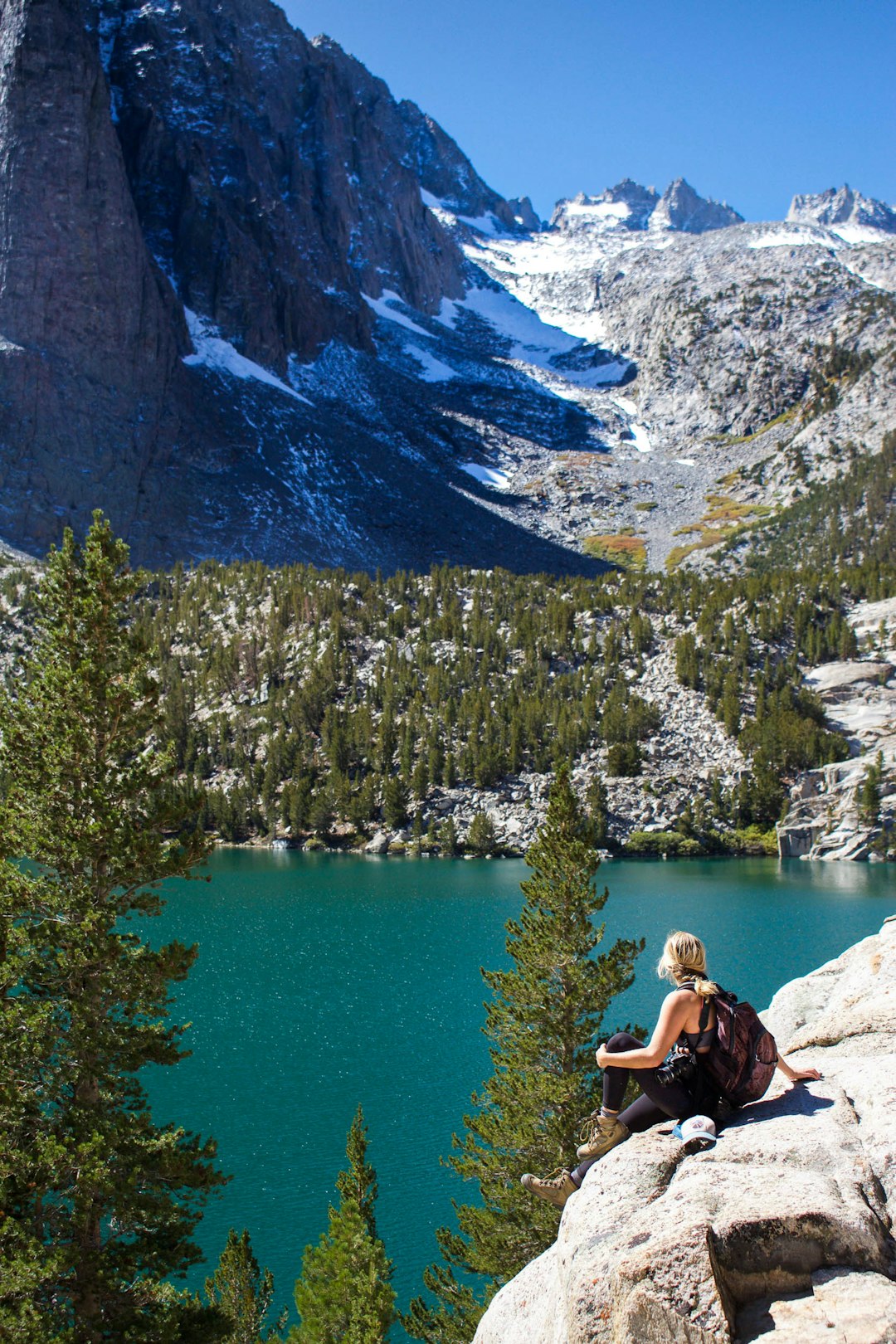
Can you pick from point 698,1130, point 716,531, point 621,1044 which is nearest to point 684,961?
point 621,1044

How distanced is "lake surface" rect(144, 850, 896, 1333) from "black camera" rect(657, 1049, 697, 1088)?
14.8 metres

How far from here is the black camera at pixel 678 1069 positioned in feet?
25.1

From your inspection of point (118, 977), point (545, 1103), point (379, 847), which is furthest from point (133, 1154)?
point (379, 847)

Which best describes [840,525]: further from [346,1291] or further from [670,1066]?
[670,1066]

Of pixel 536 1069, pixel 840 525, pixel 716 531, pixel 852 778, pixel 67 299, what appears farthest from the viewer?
pixel 716 531

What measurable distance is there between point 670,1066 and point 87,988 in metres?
8.66

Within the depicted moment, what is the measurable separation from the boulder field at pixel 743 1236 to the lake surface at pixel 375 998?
15.0 metres

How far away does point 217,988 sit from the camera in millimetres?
41062

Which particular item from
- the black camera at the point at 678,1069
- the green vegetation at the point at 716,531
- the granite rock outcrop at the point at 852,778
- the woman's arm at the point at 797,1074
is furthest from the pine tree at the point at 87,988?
the green vegetation at the point at 716,531

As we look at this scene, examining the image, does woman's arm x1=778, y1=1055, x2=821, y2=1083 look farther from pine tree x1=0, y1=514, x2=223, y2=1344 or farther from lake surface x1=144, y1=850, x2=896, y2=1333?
lake surface x1=144, y1=850, x2=896, y2=1333

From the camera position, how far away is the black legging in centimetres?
767

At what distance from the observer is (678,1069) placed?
7645 millimetres

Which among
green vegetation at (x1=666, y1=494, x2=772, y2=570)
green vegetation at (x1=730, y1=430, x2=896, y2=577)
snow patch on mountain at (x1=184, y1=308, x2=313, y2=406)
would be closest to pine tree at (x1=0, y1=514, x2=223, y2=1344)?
green vegetation at (x1=730, y1=430, x2=896, y2=577)

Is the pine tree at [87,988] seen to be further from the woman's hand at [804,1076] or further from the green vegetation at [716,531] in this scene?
the green vegetation at [716,531]
